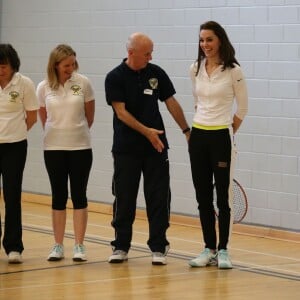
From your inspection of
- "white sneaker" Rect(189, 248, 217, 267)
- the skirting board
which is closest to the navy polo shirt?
"white sneaker" Rect(189, 248, 217, 267)

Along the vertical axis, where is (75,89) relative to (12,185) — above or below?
above

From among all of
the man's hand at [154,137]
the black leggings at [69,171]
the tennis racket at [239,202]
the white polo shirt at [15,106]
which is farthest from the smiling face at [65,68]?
the tennis racket at [239,202]

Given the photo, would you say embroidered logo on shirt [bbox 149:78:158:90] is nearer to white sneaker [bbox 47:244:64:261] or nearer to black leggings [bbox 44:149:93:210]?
black leggings [bbox 44:149:93:210]

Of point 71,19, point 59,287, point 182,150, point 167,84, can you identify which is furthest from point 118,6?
point 59,287

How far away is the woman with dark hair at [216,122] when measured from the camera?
599 centimetres

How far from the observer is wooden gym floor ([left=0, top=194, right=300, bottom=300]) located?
527cm

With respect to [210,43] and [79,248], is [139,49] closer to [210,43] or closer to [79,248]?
[210,43]

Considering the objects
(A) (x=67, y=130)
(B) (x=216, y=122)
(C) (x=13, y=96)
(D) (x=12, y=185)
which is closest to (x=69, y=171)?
(A) (x=67, y=130)

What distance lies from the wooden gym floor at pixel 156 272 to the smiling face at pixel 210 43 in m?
1.44

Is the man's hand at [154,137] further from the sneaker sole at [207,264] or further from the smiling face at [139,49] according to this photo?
the sneaker sole at [207,264]

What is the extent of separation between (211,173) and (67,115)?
106cm

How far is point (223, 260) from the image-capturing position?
19.9 ft

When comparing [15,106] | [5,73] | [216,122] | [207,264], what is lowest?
[207,264]

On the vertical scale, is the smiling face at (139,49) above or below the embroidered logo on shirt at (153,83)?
above
